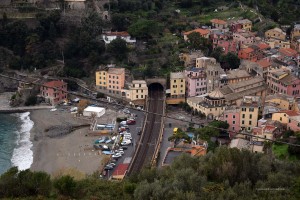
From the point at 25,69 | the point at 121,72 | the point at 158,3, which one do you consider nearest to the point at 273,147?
the point at 121,72

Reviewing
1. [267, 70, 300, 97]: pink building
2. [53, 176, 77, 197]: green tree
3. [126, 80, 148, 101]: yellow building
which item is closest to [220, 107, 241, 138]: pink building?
[267, 70, 300, 97]: pink building

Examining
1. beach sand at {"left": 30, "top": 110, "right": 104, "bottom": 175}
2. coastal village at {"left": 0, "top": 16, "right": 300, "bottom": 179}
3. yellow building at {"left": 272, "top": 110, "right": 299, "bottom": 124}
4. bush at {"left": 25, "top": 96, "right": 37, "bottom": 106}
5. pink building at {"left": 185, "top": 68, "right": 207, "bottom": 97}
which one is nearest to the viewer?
beach sand at {"left": 30, "top": 110, "right": 104, "bottom": 175}

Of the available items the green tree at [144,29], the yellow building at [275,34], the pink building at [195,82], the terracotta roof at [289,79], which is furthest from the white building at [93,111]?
the yellow building at [275,34]

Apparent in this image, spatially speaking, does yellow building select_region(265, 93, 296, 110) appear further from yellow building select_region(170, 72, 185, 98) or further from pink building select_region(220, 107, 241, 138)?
yellow building select_region(170, 72, 185, 98)

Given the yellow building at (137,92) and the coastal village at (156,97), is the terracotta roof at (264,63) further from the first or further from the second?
the yellow building at (137,92)

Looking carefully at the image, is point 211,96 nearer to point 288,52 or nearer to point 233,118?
point 233,118

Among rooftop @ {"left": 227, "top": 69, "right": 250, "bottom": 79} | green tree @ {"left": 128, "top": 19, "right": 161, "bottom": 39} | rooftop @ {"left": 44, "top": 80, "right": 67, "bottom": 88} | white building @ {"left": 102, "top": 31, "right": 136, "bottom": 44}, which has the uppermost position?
green tree @ {"left": 128, "top": 19, "right": 161, "bottom": 39}
